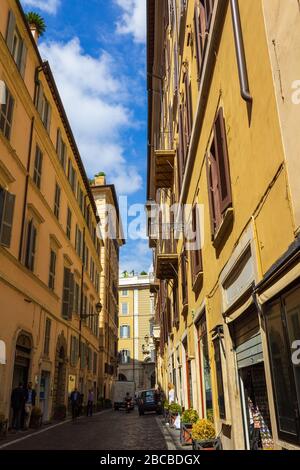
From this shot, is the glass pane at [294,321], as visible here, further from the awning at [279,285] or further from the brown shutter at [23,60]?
the brown shutter at [23,60]

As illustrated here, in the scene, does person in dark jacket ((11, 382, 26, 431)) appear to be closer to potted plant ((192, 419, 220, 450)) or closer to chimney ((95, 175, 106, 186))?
potted plant ((192, 419, 220, 450))

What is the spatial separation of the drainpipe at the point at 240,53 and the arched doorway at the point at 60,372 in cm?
1867

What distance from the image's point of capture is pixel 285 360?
13.6ft

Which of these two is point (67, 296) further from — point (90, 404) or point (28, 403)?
point (28, 403)

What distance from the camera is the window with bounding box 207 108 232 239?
676 cm

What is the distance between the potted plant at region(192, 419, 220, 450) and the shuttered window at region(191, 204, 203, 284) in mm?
3455

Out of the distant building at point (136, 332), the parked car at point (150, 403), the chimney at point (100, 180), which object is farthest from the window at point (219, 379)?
the distant building at point (136, 332)

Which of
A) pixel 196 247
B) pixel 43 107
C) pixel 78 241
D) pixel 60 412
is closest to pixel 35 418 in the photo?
pixel 60 412

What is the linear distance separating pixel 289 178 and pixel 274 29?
5.08 feet

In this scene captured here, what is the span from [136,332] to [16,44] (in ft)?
167

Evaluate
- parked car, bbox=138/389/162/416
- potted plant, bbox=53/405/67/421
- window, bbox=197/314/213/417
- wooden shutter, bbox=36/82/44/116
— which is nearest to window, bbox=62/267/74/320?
potted plant, bbox=53/405/67/421

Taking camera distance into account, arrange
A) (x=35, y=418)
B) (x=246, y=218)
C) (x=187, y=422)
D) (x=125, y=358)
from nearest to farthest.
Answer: (x=246, y=218) → (x=187, y=422) → (x=35, y=418) → (x=125, y=358)
